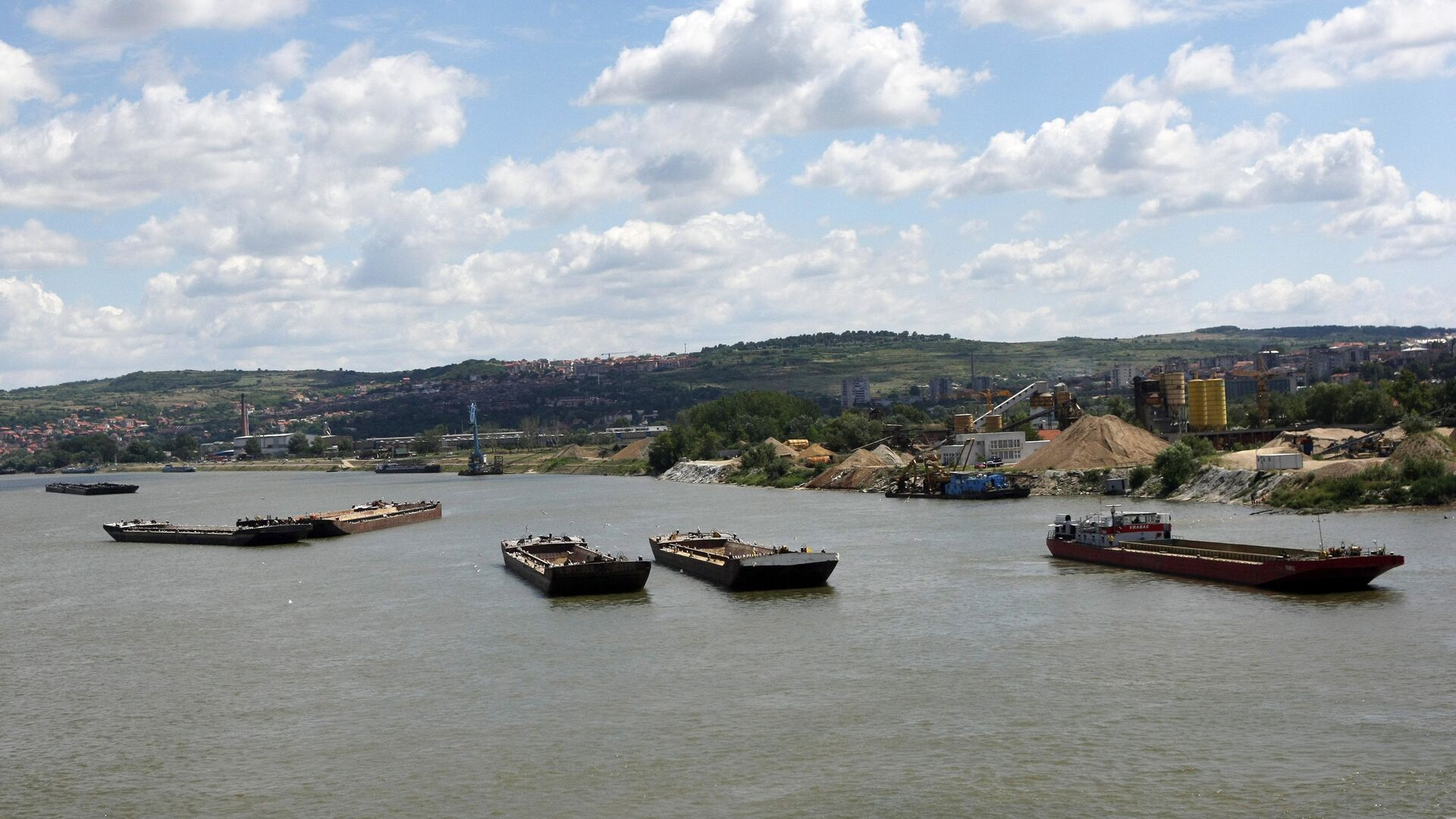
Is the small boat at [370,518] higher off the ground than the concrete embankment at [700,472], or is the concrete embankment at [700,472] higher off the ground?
the concrete embankment at [700,472]

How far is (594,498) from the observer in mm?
115688

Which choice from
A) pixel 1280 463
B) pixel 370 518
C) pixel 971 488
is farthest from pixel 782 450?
pixel 1280 463

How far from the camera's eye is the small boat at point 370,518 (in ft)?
271

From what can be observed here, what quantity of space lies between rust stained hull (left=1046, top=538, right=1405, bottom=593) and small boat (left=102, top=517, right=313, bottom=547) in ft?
161

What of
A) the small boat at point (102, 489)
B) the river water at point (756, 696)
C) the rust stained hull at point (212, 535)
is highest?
the small boat at point (102, 489)

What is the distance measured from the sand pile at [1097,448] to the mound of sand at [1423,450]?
80.9 ft

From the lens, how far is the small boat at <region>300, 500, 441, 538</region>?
8275 centimetres

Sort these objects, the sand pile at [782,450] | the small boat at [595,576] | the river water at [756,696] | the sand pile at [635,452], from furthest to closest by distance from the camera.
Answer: the sand pile at [635,452]
the sand pile at [782,450]
the small boat at [595,576]
the river water at [756,696]

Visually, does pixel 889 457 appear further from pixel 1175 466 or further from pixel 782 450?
pixel 1175 466

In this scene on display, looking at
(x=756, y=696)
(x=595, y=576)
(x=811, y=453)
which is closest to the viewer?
(x=756, y=696)

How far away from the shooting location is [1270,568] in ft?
135

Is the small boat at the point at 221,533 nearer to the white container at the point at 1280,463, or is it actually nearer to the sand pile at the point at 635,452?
the white container at the point at 1280,463


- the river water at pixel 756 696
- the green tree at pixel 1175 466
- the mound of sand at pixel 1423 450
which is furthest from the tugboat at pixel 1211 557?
the green tree at pixel 1175 466

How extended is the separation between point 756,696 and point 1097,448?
73408mm
